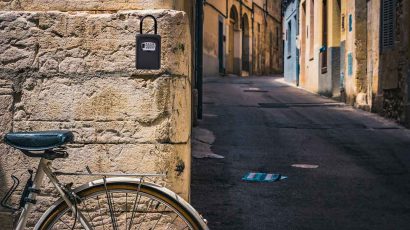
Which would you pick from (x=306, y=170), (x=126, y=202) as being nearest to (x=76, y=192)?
(x=126, y=202)

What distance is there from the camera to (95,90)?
364cm

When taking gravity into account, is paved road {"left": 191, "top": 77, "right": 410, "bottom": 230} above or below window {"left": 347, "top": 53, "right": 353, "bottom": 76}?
below

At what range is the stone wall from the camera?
3605mm

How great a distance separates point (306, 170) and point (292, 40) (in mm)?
18884

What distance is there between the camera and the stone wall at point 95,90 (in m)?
3.61

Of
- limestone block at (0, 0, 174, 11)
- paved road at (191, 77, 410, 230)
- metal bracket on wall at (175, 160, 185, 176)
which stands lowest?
paved road at (191, 77, 410, 230)

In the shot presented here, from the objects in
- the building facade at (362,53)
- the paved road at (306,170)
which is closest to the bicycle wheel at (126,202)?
the paved road at (306,170)

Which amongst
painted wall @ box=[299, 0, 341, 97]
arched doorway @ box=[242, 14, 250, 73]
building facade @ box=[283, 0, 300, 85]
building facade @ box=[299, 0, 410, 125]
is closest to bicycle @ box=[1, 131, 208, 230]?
building facade @ box=[299, 0, 410, 125]

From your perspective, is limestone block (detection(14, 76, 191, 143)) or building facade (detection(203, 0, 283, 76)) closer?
limestone block (detection(14, 76, 191, 143))

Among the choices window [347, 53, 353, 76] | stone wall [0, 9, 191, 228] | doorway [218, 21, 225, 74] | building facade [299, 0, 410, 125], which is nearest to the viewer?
stone wall [0, 9, 191, 228]

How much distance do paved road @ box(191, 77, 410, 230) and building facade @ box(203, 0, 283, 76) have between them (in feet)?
44.3

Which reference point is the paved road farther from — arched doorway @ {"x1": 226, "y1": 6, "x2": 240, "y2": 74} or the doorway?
arched doorway @ {"x1": 226, "y1": 6, "x2": 240, "y2": 74}

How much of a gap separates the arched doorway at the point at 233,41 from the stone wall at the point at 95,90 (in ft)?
91.2

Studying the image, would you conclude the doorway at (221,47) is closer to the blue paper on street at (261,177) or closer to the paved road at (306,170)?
the paved road at (306,170)
